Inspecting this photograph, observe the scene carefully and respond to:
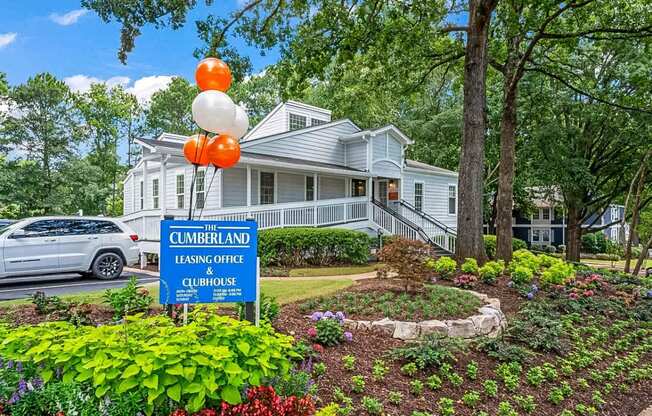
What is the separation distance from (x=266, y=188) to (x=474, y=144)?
862 centimetres

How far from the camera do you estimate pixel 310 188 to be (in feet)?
58.9

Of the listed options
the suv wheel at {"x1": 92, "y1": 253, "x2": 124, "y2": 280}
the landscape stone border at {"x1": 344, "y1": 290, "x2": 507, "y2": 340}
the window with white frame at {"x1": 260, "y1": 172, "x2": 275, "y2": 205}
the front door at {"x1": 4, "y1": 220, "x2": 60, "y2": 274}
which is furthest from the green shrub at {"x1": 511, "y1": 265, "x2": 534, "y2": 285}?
the window with white frame at {"x1": 260, "y1": 172, "x2": 275, "y2": 205}

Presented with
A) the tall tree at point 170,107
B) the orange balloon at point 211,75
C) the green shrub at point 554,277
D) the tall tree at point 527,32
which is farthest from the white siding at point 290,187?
the tall tree at point 170,107

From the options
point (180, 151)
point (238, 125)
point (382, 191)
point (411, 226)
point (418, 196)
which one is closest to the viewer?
point (238, 125)

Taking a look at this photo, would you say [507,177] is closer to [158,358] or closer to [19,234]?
[158,358]

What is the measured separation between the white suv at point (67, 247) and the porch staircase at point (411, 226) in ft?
32.2

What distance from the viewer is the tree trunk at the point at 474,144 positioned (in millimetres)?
9711

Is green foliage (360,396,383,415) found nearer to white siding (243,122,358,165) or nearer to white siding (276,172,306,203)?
white siding (276,172,306,203)

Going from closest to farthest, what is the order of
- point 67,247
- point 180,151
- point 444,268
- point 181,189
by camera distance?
point 444,268
point 67,247
point 180,151
point 181,189

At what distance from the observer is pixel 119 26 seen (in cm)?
895

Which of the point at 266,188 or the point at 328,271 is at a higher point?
the point at 266,188

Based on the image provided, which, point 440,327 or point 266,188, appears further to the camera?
point 266,188

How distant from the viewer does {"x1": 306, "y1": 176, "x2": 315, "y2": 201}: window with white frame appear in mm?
17844

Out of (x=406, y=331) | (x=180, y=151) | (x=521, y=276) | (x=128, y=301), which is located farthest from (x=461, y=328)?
(x=180, y=151)
